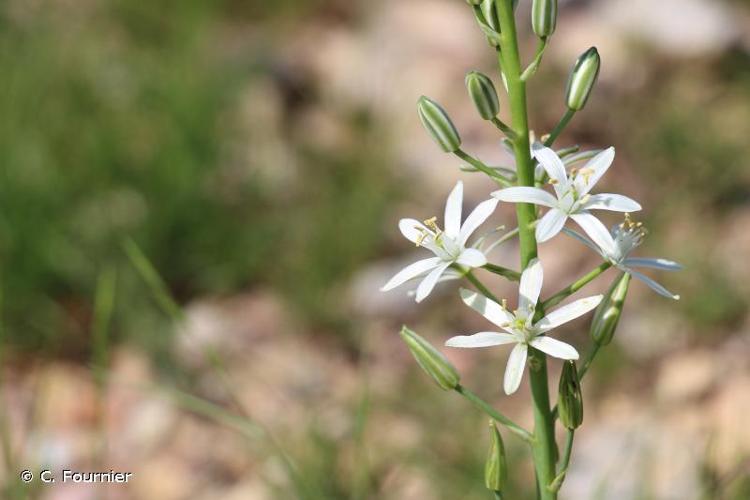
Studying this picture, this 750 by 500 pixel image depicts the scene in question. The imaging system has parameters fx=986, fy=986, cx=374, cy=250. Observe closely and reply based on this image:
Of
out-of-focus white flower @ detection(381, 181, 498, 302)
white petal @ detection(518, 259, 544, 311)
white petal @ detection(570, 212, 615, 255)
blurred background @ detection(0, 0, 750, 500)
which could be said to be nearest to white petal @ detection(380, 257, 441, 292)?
out-of-focus white flower @ detection(381, 181, 498, 302)

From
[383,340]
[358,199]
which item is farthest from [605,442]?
[358,199]

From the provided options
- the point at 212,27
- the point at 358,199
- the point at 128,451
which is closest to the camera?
the point at 128,451

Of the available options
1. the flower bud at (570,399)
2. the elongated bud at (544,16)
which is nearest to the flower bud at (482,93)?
the elongated bud at (544,16)

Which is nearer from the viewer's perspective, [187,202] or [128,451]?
[128,451]

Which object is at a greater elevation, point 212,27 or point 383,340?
point 212,27

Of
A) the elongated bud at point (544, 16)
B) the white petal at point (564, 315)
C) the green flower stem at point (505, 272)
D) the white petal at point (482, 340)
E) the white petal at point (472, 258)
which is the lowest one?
the white petal at point (482, 340)

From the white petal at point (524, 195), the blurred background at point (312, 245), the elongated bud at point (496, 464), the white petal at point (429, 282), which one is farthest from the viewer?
the blurred background at point (312, 245)

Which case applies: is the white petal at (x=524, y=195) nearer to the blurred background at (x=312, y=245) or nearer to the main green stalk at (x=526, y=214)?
the main green stalk at (x=526, y=214)

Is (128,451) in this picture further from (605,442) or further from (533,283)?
(533,283)
